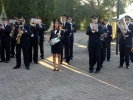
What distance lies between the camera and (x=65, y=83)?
805 cm

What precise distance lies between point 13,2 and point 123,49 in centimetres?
1827

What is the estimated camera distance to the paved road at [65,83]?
22.3 ft

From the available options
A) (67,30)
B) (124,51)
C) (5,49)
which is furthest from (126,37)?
(5,49)

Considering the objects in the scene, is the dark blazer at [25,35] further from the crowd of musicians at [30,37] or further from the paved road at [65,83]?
the paved road at [65,83]

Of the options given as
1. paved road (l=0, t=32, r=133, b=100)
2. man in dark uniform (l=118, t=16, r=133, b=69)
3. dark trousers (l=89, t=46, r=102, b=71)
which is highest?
man in dark uniform (l=118, t=16, r=133, b=69)

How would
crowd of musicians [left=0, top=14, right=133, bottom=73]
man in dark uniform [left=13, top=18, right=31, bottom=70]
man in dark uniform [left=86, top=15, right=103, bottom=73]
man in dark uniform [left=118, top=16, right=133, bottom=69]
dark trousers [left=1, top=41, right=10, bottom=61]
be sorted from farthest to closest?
1. dark trousers [left=1, top=41, right=10, bottom=61]
2. man in dark uniform [left=118, top=16, right=133, bottom=69]
3. man in dark uniform [left=13, top=18, right=31, bottom=70]
4. crowd of musicians [left=0, top=14, right=133, bottom=73]
5. man in dark uniform [left=86, top=15, right=103, bottom=73]

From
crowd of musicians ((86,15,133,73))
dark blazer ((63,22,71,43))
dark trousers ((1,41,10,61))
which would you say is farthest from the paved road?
dark blazer ((63,22,71,43))

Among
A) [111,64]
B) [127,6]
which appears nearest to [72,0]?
[127,6]

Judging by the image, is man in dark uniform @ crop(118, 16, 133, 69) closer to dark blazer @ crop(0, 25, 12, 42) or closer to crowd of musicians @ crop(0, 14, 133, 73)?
crowd of musicians @ crop(0, 14, 133, 73)

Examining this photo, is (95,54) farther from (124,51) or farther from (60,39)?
(124,51)

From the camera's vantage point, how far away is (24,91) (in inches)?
281

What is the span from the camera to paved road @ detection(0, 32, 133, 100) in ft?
22.3

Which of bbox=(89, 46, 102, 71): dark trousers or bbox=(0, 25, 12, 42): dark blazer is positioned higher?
bbox=(0, 25, 12, 42): dark blazer

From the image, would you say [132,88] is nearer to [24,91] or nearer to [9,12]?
[24,91]
